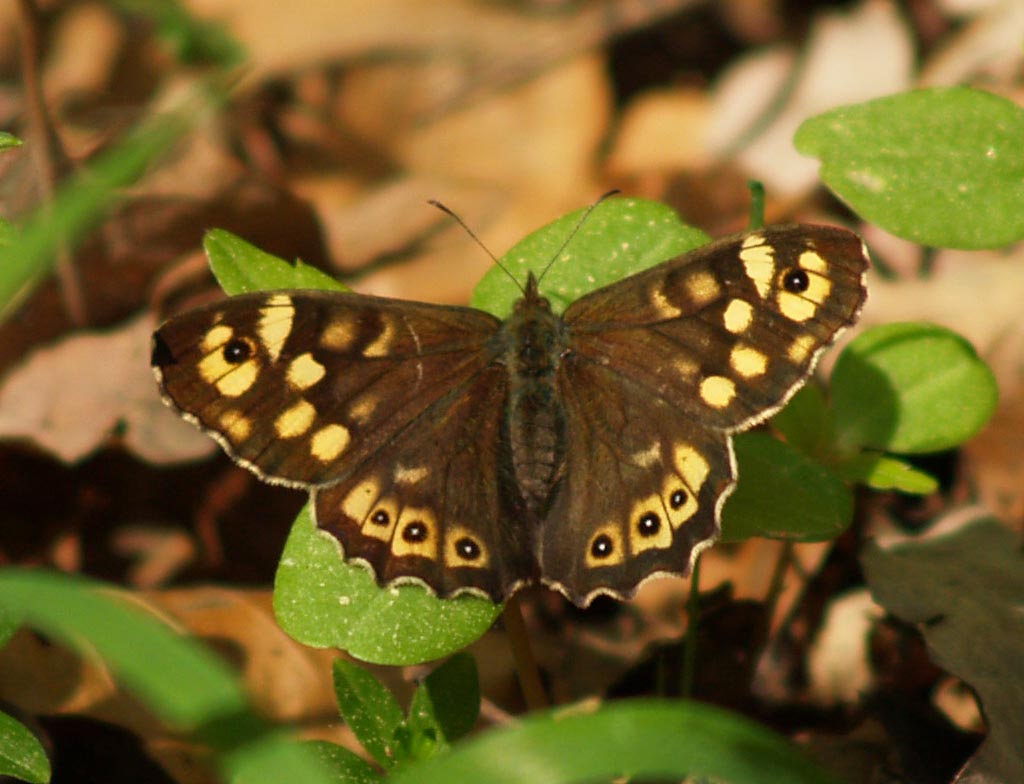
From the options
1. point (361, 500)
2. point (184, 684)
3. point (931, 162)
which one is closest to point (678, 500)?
point (361, 500)

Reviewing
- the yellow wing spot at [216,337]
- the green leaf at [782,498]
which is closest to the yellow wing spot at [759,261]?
the green leaf at [782,498]

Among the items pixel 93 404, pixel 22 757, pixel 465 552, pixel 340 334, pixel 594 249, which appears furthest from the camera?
pixel 93 404

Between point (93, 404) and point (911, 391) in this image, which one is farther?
point (93, 404)

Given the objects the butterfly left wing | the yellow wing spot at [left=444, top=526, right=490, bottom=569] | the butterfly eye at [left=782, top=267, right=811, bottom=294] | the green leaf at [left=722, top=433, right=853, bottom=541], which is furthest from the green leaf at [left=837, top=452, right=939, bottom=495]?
the yellow wing spot at [left=444, top=526, right=490, bottom=569]

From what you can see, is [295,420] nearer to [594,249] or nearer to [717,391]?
[594,249]

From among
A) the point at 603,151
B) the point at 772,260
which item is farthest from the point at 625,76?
the point at 772,260

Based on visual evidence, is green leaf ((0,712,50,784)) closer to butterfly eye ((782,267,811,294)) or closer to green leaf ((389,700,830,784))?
green leaf ((389,700,830,784))
